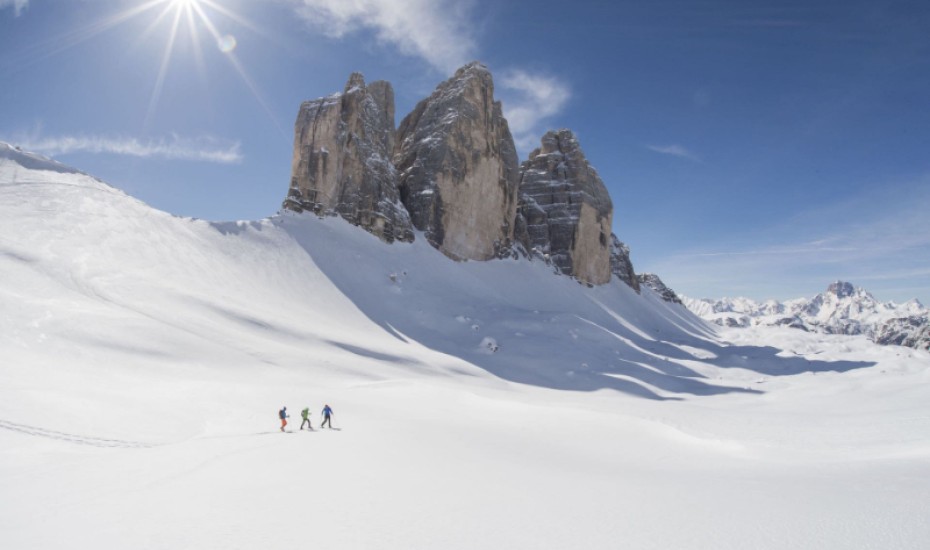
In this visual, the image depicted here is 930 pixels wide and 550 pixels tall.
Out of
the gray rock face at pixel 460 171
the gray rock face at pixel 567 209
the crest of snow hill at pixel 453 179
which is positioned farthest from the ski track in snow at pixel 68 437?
the gray rock face at pixel 567 209

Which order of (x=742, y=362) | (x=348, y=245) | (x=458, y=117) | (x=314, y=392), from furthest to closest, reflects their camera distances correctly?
(x=458, y=117) → (x=742, y=362) → (x=348, y=245) → (x=314, y=392)

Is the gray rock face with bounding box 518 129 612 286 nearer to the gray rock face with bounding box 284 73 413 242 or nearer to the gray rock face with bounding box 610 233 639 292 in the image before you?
the gray rock face with bounding box 610 233 639 292

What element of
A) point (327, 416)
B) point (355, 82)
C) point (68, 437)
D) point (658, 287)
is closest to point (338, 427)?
point (327, 416)

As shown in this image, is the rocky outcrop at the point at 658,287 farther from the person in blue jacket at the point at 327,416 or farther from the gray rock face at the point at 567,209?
the person in blue jacket at the point at 327,416

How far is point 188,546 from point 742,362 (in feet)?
211

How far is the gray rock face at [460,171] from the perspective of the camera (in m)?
67.6

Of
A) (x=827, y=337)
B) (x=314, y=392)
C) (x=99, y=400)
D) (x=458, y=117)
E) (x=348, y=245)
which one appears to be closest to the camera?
(x=99, y=400)

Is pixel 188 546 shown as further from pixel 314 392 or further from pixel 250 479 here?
pixel 314 392

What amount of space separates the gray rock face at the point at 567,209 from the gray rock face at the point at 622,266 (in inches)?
432

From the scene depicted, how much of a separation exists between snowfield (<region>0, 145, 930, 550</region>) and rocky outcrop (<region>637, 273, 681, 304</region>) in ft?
303

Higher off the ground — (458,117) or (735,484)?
A: (458,117)

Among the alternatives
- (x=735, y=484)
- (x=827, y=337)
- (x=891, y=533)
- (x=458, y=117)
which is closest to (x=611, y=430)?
(x=735, y=484)

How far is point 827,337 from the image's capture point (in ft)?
305

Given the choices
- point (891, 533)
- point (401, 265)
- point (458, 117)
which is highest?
point (458, 117)
